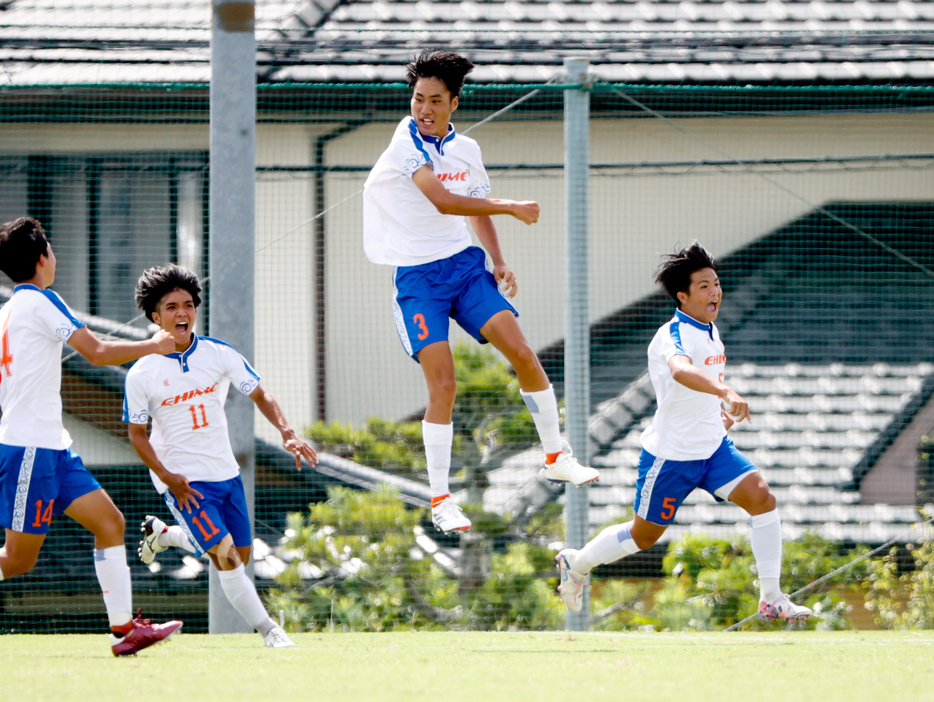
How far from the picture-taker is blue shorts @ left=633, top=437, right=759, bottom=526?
4.48 meters

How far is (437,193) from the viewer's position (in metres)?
4.18

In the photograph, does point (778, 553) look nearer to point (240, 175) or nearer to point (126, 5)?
point (240, 175)

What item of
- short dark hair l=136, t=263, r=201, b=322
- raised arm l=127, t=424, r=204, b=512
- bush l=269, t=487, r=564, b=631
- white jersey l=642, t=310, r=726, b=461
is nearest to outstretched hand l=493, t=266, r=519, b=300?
white jersey l=642, t=310, r=726, b=461

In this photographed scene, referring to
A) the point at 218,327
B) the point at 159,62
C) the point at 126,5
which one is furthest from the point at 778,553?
the point at 126,5

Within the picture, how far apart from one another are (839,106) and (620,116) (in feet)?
4.60

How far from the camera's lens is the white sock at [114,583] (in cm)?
404

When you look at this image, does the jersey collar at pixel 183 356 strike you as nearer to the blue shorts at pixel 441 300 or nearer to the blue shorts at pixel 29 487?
the blue shorts at pixel 29 487

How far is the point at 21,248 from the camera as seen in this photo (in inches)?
155

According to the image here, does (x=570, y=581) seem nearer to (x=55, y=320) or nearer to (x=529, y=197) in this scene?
(x=55, y=320)

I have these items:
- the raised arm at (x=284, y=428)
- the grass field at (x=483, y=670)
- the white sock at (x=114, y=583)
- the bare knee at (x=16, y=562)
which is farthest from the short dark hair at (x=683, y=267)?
the bare knee at (x=16, y=562)

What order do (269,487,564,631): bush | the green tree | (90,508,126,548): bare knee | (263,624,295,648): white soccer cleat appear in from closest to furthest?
(90,508,126,548): bare knee → (263,624,295,648): white soccer cleat → (269,487,564,631): bush → the green tree

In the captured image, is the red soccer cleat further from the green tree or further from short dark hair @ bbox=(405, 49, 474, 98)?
the green tree

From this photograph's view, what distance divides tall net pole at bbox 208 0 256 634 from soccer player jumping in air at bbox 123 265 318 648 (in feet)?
3.38

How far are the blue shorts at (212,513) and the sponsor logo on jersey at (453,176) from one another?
1.44 meters
